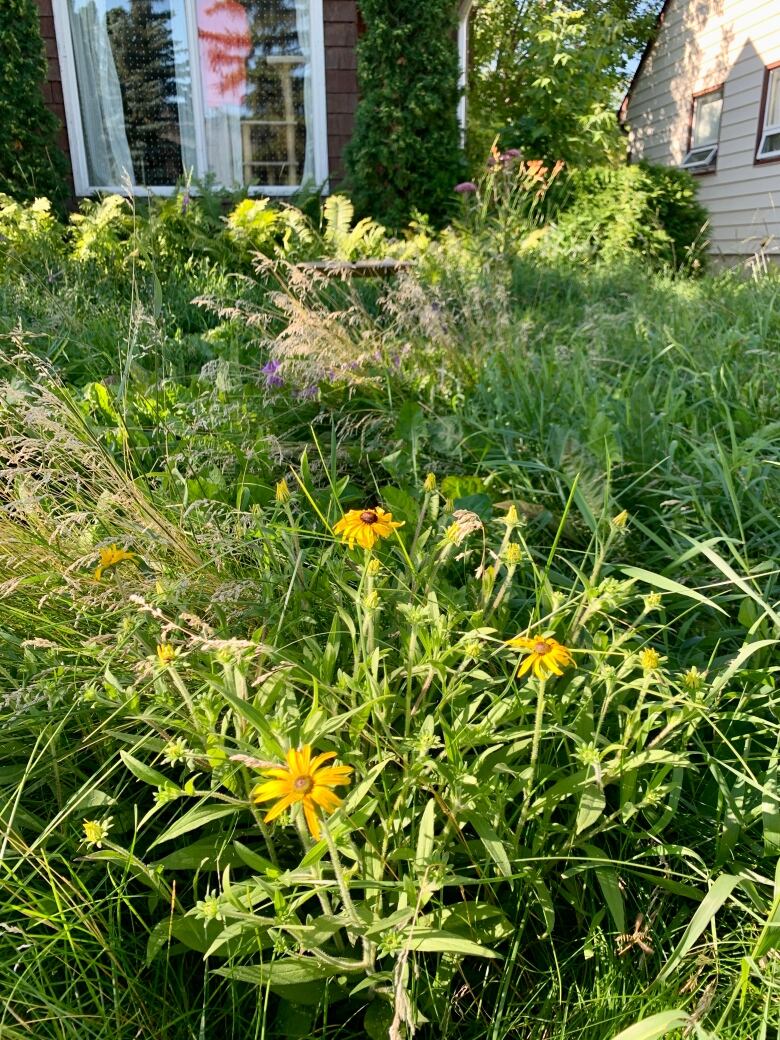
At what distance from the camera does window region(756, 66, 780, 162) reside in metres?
9.37

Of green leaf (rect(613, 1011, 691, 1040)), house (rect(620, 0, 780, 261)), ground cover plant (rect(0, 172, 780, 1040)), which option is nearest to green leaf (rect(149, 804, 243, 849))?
ground cover plant (rect(0, 172, 780, 1040))

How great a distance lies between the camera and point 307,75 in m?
7.39

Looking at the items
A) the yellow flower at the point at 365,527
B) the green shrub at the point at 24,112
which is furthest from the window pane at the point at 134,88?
the yellow flower at the point at 365,527

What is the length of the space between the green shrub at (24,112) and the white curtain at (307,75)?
226 cm

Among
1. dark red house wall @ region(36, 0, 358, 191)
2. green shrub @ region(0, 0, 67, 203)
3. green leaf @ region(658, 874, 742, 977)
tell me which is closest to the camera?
green leaf @ region(658, 874, 742, 977)

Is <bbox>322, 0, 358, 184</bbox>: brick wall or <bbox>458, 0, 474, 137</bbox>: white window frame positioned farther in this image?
<bbox>322, 0, 358, 184</bbox>: brick wall

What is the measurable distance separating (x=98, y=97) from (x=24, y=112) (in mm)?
1307

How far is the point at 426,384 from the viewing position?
8.50 feet

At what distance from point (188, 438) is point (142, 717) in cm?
117

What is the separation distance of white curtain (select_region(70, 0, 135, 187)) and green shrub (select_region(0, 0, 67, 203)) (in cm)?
68

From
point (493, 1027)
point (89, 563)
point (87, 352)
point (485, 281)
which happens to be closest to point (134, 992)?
point (493, 1027)

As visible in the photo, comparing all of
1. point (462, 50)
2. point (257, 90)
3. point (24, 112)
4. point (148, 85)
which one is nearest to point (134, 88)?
point (148, 85)

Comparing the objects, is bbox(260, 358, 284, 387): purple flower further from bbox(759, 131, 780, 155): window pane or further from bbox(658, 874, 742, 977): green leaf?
bbox(759, 131, 780, 155): window pane

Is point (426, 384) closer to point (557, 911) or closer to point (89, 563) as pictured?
point (89, 563)
